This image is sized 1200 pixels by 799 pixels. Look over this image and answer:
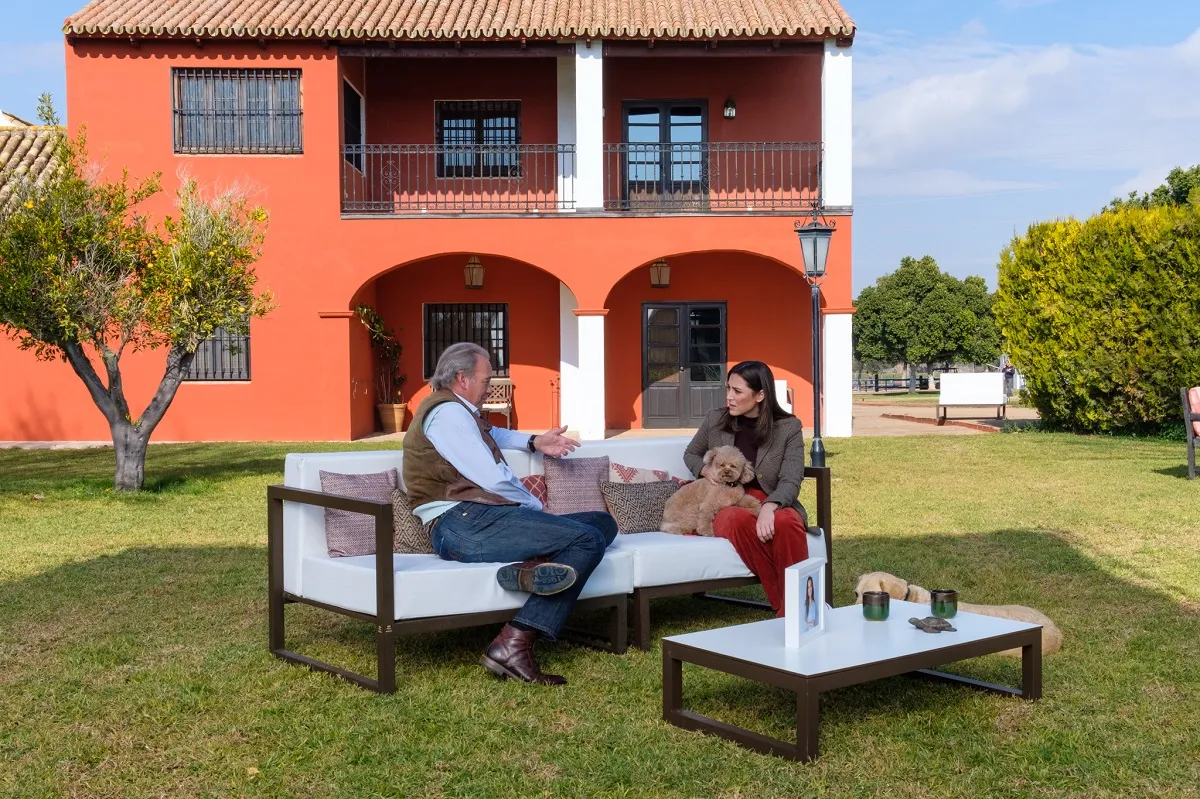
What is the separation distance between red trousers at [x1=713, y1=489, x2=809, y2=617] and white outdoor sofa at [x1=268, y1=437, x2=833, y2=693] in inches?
2.3

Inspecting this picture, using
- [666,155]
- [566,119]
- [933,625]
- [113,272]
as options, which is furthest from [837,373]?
[933,625]

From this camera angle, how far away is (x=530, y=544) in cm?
462

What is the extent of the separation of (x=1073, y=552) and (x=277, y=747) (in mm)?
5232

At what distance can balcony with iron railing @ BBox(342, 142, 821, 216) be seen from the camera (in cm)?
1764

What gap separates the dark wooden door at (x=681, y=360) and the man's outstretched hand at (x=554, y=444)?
13.5 metres

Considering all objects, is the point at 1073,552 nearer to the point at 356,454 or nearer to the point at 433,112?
the point at 356,454

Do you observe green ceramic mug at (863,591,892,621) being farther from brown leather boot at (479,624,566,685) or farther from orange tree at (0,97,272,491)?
orange tree at (0,97,272,491)

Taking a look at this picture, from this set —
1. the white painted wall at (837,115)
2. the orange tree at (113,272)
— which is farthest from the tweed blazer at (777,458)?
the white painted wall at (837,115)

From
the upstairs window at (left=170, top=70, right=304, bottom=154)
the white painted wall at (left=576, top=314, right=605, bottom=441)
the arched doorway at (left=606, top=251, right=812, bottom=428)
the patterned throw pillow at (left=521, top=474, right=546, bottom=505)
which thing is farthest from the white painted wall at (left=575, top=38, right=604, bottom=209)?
the patterned throw pillow at (left=521, top=474, right=546, bottom=505)

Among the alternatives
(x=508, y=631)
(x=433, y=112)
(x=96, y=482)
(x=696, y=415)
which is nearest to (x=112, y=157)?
(x=433, y=112)

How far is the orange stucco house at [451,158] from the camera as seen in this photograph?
54.0 ft

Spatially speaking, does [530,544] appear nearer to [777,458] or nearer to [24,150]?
[777,458]

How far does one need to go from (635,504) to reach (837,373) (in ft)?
37.7

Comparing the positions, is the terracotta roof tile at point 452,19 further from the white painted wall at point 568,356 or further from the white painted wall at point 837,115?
the white painted wall at point 568,356
